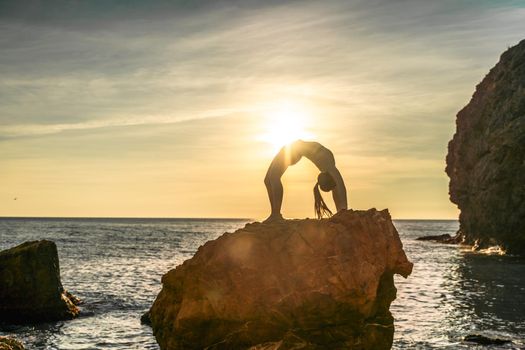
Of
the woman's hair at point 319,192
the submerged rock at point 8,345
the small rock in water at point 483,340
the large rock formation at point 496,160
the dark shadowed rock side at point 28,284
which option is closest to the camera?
the submerged rock at point 8,345

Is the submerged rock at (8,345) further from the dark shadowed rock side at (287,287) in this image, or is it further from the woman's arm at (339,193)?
the woman's arm at (339,193)

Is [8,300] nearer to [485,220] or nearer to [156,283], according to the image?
[156,283]

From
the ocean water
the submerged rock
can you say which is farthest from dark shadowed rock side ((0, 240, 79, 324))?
the submerged rock

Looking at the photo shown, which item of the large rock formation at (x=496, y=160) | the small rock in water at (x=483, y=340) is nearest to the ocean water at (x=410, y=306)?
the small rock in water at (x=483, y=340)

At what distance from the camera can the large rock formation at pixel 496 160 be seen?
62.0 m

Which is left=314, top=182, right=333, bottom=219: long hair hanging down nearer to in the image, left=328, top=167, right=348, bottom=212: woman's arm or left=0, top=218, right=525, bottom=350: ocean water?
left=328, top=167, right=348, bottom=212: woman's arm

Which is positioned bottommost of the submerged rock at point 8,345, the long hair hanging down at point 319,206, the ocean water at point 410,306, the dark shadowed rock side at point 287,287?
the ocean water at point 410,306

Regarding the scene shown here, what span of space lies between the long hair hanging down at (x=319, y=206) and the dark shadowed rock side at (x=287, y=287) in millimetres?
303

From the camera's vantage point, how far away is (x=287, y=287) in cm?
1395

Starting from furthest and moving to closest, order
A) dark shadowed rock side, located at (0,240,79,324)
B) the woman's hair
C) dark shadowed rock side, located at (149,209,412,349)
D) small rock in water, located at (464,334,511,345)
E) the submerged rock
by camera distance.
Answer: dark shadowed rock side, located at (0,240,79,324) < small rock in water, located at (464,334,511,345) < the woman's hair < dark shadowed rock side, located at (149,209,412,349) < the submerged rock

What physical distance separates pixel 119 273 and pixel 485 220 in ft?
142

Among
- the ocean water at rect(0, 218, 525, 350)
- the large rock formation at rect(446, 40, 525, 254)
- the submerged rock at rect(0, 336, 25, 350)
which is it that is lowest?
the ocean water at rect(0, 218, 525, 350)

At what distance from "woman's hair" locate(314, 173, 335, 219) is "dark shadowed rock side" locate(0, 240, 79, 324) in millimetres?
15282

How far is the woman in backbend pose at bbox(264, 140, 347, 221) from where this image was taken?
15017mm
